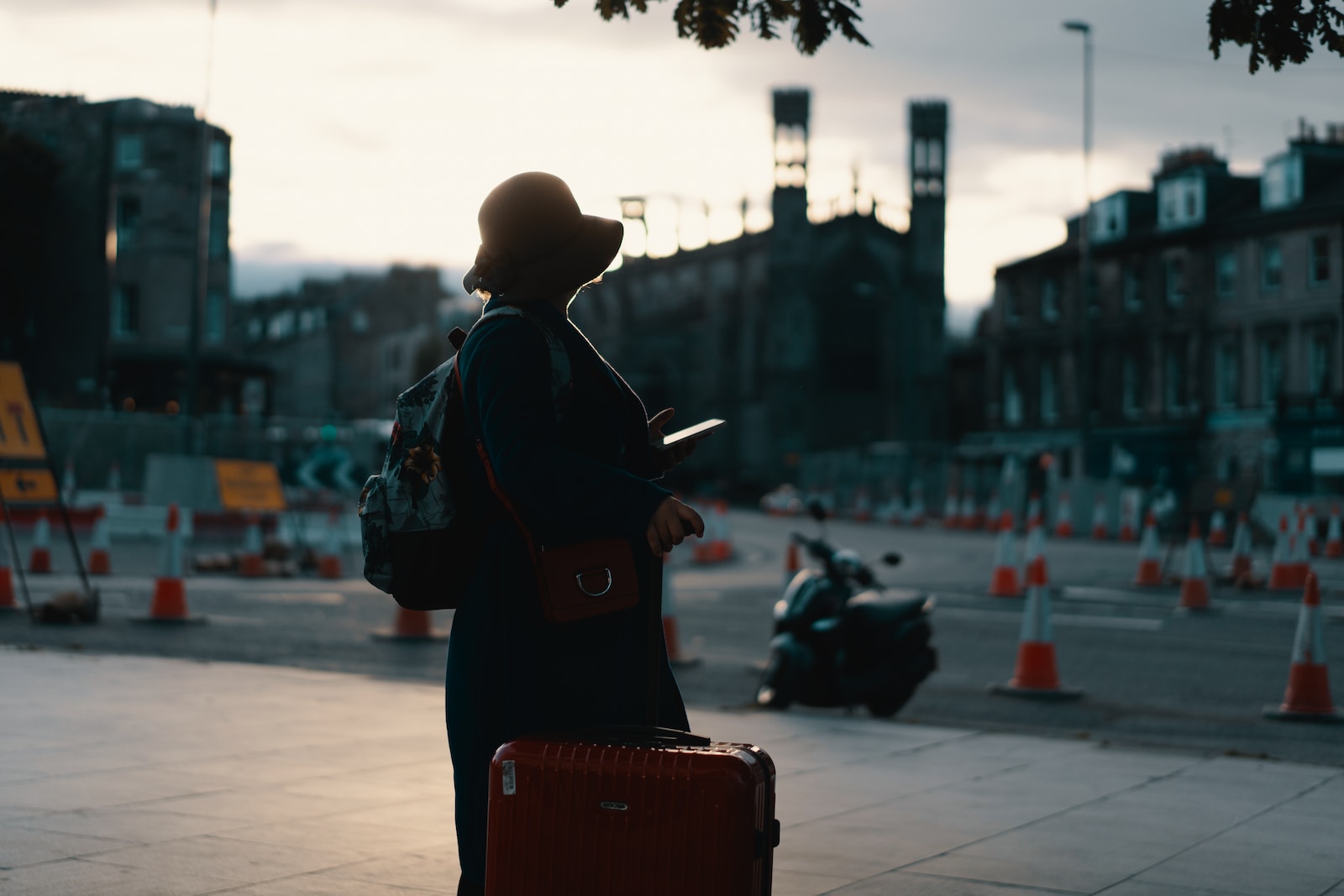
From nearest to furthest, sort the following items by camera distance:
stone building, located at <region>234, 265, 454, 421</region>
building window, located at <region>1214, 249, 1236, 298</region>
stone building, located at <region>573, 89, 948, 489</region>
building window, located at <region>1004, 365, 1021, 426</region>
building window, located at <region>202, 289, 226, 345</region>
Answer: building window, located at <region>1214, 249, 1236, 298</region> < building window, located at <region>202, 289, 226, 345</region> < building window, located at <region>1004, 365, 1021, 426</region> < stone building, located at <region>573, 89, 948, 489</region> < stone building, located at <region>234, 265, 454, 421</region>

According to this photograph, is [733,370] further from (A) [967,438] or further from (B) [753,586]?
(B) [753,586]

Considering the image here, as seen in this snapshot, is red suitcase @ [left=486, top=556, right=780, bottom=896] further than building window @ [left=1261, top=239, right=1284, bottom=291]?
No

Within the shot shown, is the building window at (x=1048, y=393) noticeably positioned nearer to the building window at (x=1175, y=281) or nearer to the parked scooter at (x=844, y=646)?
the building window at (x=1175, y=281)

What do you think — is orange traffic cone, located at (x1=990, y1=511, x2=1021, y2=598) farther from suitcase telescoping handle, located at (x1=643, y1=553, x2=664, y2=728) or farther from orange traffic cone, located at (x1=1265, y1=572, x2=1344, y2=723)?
suitcase telescoping handle, located at (x1=643, y1=553, x2=664, y2=728)

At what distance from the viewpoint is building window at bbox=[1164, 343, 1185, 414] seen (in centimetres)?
5131

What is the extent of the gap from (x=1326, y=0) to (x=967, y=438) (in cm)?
5751

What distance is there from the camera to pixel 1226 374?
49688 millimetres

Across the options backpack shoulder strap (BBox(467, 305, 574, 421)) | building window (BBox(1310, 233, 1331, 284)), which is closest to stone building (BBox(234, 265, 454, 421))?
building window (BBox(1310, 233, 1331, 284))

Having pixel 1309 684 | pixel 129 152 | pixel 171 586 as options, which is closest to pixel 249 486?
pixel 171 586

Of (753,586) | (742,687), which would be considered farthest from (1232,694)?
(753,586)

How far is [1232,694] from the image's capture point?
10320 mm

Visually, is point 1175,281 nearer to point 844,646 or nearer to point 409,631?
point 409,631

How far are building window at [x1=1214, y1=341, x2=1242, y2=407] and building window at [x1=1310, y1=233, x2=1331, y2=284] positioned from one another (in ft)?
12.3

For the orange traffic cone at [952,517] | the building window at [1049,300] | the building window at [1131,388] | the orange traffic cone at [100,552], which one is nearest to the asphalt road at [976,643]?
the orange traffic cone at [100,552]
